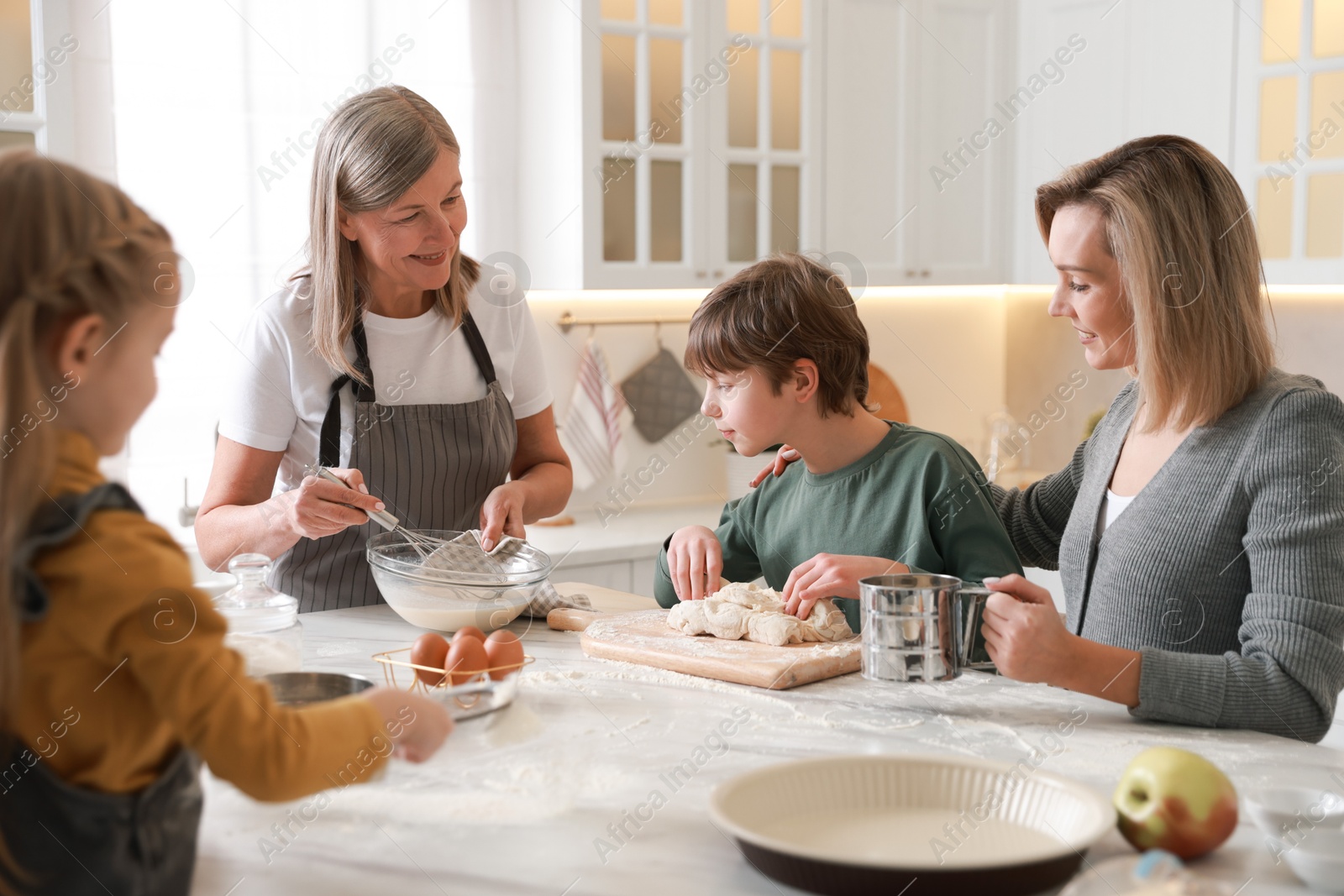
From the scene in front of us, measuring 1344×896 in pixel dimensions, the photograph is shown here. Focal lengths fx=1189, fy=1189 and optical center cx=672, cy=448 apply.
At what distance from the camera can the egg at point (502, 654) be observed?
1.37 m

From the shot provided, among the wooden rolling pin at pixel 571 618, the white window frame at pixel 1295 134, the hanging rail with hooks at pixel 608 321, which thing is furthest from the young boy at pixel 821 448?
the white window frame at pixel 1295 134

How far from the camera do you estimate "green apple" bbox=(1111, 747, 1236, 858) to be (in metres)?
0.91

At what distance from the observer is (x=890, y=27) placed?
11.8ft

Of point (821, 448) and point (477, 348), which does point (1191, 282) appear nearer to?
point (821, 448)

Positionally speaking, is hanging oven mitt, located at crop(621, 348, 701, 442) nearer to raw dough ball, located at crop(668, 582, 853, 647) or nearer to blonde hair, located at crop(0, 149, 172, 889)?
raw dough ball, located at crop(668, 582, 853, 647)

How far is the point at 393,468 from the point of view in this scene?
1.88 m

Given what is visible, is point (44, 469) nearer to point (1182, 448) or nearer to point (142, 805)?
point (142, 805)

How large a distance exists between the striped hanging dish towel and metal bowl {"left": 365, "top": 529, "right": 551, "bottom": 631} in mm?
1658

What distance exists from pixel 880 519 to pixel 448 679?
0.74m

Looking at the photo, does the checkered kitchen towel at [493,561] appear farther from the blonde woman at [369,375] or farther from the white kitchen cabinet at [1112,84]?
the white kitchen cabinet at [1112,84]

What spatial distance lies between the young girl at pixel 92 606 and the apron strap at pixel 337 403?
1.06m

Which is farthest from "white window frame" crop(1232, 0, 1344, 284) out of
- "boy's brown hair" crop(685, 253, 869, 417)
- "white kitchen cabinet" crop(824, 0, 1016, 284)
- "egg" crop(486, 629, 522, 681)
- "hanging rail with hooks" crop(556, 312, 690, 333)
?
"egg" crop(486, 629, 522, 681)

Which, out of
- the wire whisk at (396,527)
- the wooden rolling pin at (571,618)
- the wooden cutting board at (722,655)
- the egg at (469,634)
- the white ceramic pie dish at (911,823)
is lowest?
the wooden rolling pin at (571,618)

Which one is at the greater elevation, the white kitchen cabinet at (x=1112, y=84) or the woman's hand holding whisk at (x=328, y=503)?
the white kitchen cabinet at (x=1112, y=84)
